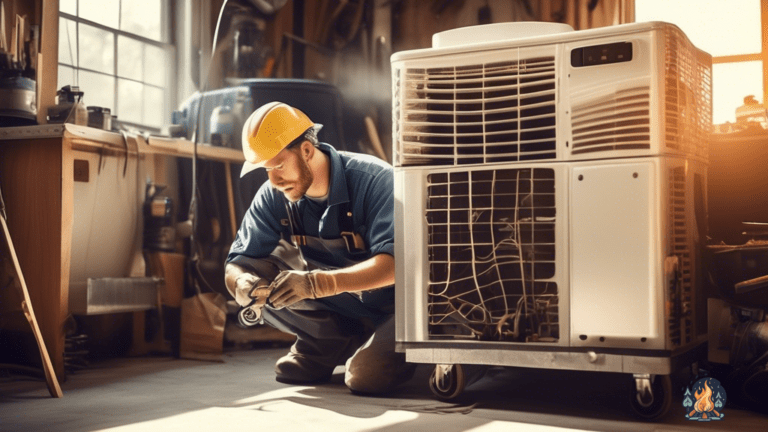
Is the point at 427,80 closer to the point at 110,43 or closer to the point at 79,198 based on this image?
the point at 79,198

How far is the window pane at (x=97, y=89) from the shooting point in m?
3.32

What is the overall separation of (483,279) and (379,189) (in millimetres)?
464

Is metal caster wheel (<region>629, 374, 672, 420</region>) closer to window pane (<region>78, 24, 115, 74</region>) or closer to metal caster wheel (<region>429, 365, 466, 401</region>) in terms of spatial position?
metal caster wheel (<region>429, 365, 466, 401</region>)

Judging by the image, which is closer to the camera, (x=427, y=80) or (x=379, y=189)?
(x=427, y=80)

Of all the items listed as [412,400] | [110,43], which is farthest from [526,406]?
[110,43]

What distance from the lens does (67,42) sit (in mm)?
3258

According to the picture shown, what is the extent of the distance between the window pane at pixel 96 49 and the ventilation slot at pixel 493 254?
1.97m

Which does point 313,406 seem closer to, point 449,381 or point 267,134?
point 449,381

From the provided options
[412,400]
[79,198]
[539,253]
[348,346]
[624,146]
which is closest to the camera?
[624,146]

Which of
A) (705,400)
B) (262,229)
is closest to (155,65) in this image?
(262,229)

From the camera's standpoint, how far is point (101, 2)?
345 cm

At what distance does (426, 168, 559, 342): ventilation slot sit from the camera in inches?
76.7

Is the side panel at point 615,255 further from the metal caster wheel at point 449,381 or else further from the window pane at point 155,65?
the window pane at point 155,65

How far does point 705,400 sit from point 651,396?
17 cm
